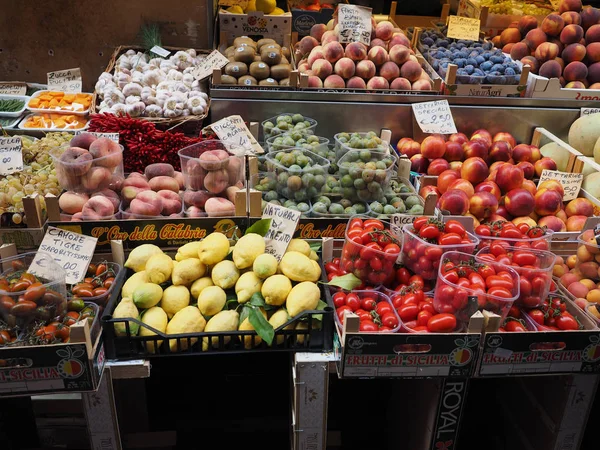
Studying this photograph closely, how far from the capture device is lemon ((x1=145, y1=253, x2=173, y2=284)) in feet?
6.21

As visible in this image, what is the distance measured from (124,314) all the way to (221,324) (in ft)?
1.03

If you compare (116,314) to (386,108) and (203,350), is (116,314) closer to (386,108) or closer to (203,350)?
(203,350)

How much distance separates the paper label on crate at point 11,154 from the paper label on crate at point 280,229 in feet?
4.04

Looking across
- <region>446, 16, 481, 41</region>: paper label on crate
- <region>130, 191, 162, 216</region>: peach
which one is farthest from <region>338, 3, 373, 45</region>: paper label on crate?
<region>130, 191, 162, 216</region>: peach

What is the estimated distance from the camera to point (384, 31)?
3342 millimetres

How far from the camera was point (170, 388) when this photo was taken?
8.11ft

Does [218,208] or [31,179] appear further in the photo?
[31,179]

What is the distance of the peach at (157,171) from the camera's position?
2424 mm

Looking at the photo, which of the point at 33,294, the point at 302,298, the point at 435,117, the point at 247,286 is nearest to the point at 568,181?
the point at 435,117

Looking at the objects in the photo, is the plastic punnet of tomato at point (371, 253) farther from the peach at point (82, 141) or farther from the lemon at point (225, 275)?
the peach at point (82, 141)

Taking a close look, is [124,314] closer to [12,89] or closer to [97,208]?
[97,208]

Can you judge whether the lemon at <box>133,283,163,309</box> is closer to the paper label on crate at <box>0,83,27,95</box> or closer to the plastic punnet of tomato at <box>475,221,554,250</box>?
the plastic punnet of tomato at <box>475,221,554,250</box>

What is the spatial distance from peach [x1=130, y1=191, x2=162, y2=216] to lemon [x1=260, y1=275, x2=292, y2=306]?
0.64 meters

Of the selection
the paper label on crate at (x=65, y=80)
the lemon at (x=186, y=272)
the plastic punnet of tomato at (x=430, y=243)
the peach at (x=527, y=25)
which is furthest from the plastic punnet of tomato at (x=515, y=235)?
the paper label on crate at (x=65, y=80)
